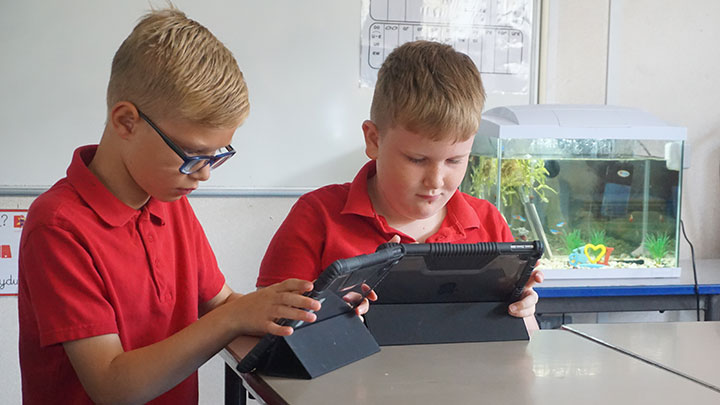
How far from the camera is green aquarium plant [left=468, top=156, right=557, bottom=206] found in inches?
95.1

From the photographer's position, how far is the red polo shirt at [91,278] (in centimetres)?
109

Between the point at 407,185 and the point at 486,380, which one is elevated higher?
the point at 407,185

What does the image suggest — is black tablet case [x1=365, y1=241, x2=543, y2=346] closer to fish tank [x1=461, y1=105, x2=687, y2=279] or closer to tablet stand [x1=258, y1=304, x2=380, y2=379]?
tablet stand [x1=258, y1=304, x2=380, y2=379]

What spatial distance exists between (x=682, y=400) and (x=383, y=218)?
2.15 ft

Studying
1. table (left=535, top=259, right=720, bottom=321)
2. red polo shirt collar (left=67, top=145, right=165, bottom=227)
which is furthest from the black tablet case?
table (left=535, top=259, right=720, bottom=321)

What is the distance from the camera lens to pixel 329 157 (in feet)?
8.76

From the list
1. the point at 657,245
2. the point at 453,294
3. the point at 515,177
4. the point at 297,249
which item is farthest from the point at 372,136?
the point at 657,245

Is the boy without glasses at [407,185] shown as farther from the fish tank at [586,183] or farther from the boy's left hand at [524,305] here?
the fish tank at [586,183]

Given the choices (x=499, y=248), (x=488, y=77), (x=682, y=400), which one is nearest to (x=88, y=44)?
(x=488, y=77)

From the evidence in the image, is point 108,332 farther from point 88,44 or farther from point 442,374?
point 88,44

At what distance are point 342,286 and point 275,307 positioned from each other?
0.32ft

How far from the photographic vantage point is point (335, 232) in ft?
4.77

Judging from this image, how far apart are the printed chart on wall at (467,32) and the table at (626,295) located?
83 cm

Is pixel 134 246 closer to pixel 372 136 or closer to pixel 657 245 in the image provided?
pixel 372 136
